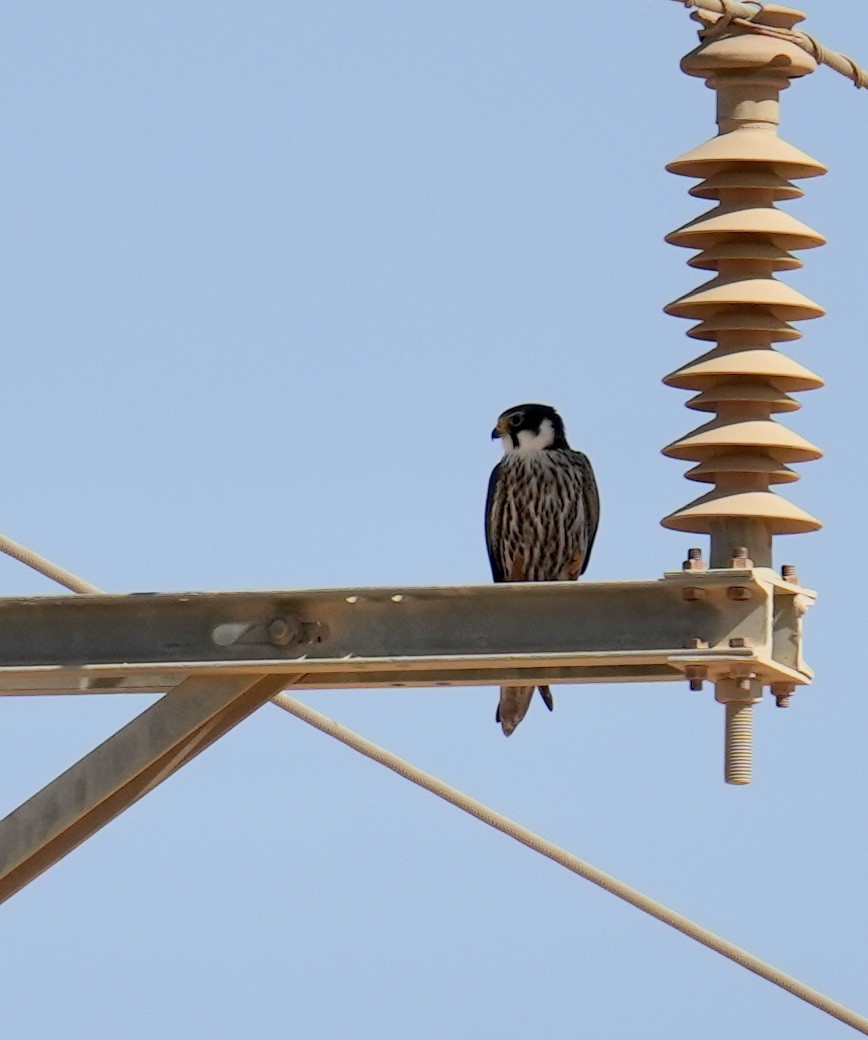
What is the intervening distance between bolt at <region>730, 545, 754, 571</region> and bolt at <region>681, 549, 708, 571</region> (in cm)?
7

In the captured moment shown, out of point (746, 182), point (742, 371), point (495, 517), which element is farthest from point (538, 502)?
point (742, 371)

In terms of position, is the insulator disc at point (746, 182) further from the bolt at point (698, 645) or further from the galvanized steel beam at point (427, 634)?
the bolt at point (698, 645)

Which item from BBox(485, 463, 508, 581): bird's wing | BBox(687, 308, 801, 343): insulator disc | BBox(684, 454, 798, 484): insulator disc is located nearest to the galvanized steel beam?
BBox(684, 454, 798, 484): insulator disc

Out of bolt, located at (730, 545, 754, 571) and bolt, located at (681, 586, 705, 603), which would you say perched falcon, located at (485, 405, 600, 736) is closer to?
bolt, located at (730, 545, 754, 571)

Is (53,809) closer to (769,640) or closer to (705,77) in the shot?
(769,640)

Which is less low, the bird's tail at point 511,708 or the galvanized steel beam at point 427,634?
the bird's tail at point 511,708

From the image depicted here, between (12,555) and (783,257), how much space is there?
8.42 feet

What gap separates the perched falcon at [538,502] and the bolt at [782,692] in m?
4.21

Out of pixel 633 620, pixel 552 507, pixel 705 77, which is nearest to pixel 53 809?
pixel 633 620

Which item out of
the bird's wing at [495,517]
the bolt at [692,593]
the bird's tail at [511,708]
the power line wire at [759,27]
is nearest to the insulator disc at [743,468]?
the bolt at [692,593]

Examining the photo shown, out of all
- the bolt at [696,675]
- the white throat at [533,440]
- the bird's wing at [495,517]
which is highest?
the white throat at [533,440]

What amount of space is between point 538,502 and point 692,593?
439 cm

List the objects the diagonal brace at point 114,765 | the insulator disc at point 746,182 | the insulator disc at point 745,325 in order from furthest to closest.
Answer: the insulator disc at point 746,182
the insulator disc at point 745,325
the diagonal brace at point 114,765

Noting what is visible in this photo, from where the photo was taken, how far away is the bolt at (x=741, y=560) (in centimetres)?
459
